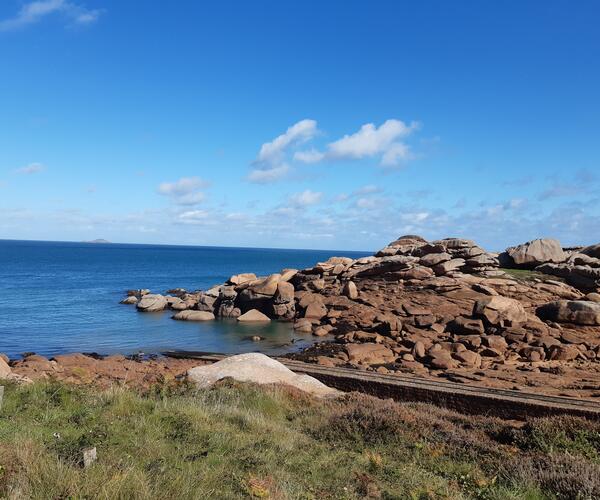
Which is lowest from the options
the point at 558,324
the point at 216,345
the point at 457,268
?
the point at 216,345

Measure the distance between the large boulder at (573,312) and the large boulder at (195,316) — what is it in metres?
24.1

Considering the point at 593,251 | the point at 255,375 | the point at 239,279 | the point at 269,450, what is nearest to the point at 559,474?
the point at 269,450

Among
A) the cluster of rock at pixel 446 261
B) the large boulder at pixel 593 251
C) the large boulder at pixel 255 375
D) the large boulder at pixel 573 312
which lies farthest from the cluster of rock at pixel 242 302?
the large boulder at pixel 593 251

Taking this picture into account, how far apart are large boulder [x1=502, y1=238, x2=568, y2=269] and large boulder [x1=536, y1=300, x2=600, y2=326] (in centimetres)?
1282

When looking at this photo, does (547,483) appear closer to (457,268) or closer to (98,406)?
(98,406)

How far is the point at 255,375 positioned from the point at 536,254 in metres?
35.0

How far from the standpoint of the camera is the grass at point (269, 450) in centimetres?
605

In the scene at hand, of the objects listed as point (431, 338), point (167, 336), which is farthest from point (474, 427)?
point (167, 336)

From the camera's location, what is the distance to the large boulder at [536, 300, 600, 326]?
1126 inches

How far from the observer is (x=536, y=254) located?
4325 centimetres

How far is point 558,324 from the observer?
29.4 metres

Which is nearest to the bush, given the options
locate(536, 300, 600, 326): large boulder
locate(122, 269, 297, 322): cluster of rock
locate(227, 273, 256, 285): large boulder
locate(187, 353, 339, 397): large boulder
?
locate(187, 353, 339, 397): large boulder

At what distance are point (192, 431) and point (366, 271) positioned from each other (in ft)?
116

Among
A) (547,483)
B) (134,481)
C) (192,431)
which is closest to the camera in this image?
(134,481)
